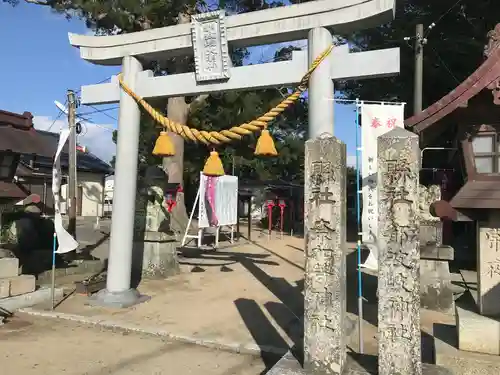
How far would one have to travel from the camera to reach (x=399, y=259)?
12.9ft

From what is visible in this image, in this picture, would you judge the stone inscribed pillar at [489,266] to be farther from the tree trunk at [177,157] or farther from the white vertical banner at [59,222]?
the tree trunk at [177,157]

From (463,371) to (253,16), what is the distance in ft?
19.3

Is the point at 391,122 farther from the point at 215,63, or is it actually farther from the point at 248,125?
the point at 215,63

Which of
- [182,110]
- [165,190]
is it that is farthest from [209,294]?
[182,110]

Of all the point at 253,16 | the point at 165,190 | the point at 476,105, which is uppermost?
the point at 253,16

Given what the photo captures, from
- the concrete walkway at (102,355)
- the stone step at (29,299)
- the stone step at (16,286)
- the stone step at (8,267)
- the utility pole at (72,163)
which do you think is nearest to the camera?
the concrete walkway at (102,355)

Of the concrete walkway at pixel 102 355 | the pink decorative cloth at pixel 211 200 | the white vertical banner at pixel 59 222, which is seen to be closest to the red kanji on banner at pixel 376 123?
the concrete walkway at pixel 102 355

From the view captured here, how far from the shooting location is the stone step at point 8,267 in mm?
7773

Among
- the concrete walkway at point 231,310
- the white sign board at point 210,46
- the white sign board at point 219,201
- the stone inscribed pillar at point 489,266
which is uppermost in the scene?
the white sign board at point 210,46

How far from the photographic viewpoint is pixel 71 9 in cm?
1698

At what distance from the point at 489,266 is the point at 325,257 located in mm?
2214

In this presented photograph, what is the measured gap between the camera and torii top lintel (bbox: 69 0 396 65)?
6.54 metres

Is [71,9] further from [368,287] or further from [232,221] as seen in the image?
[368,287]

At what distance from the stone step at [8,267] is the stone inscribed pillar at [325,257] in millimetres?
6063
